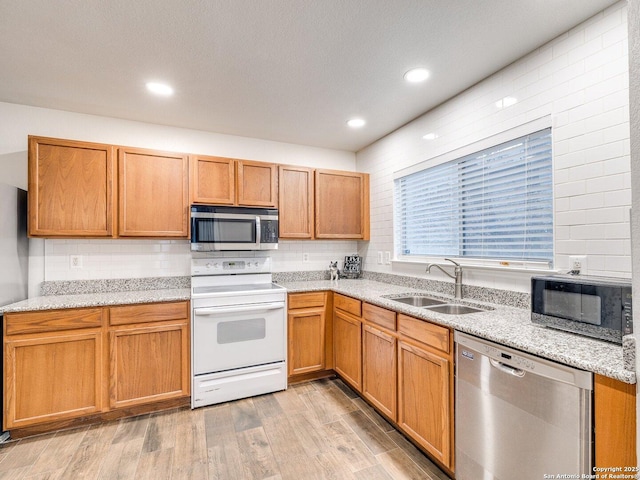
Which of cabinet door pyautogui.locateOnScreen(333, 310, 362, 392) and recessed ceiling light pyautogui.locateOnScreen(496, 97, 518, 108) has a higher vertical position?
recessed ceiling light pyautogui.locateOnScreen(496, 97, 518, 108)

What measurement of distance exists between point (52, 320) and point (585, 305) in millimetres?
3139

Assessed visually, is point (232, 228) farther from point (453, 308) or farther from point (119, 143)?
point (453, 308)

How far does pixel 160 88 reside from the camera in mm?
2336

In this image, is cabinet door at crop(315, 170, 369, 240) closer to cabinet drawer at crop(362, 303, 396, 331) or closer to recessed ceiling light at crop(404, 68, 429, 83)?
cabinet drawer at crop(362, 303, 396, 331)

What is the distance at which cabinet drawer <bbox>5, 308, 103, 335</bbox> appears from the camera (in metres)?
2.10

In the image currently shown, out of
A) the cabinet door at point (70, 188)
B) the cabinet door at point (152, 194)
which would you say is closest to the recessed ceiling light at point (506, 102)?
the cabinet door at point (152, 194)

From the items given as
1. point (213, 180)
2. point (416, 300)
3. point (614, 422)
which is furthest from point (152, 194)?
point (614, 422)

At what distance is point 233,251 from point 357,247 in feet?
5.04

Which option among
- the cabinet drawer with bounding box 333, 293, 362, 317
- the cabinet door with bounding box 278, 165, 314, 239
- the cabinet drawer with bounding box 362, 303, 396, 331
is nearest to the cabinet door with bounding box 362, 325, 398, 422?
the cabinet drawer with bounding box 362, 303, 396, 331

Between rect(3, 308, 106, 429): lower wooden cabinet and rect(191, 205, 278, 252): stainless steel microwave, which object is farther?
rect(191, 205, 278, 252): stainless steel microwave

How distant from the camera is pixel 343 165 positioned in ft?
12.9

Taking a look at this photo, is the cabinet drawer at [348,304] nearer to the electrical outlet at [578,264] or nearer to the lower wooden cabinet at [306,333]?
the lower wooden cabinet at [306,333]

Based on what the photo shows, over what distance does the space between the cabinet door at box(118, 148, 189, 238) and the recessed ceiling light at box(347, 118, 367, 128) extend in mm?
1574

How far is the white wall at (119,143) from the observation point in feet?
8.55
